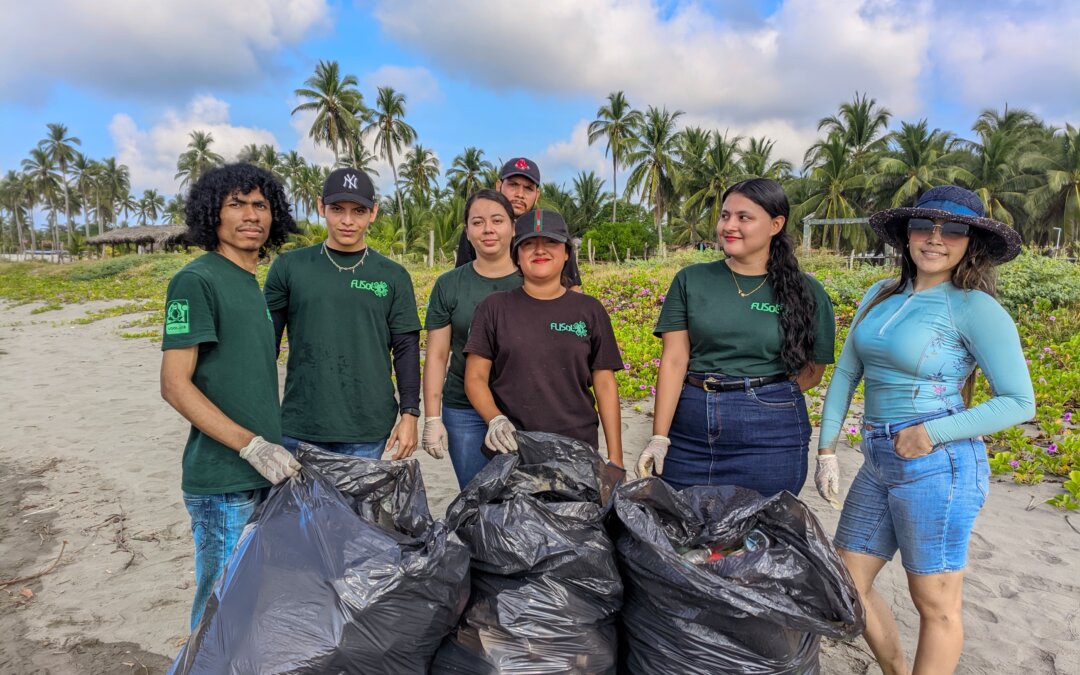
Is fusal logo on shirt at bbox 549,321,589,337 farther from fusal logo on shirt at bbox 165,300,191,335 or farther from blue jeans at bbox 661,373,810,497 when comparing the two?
fusal logo on shirt at bbox 165,300,191,335

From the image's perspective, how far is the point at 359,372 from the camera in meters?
2.40

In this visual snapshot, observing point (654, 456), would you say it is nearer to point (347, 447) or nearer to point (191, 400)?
point (347, 447)

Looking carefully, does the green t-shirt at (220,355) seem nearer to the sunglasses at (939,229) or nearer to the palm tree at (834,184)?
the sunglasses at (939,229)

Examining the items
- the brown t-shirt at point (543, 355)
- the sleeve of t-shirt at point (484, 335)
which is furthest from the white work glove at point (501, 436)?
the sleeve of t-shirt at point (484, 335)

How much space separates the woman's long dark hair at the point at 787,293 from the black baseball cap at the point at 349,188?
1.38 m

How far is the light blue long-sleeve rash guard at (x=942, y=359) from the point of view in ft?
5.62

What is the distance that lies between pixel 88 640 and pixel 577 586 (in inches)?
92.3

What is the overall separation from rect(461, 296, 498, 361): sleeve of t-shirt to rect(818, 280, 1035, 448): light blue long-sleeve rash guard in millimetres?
1228

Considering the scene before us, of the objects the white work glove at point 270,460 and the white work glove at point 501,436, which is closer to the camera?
the white work glove at point 270,460

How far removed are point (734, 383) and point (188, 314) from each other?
1.74 m

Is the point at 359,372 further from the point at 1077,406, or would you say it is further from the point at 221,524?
the point at 1077,406

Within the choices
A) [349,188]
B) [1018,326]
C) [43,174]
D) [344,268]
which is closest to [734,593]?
[344,268]

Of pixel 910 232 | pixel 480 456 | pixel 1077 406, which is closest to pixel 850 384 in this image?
pixel 910 232

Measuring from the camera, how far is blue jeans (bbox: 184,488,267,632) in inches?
73.8
